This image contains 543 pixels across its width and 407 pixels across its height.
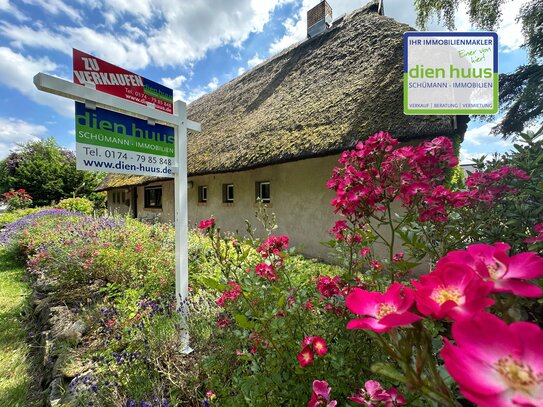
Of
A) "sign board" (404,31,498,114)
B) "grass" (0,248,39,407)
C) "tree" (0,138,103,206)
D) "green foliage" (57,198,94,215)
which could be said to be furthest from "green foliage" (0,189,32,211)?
"sign board" (404,31,498,114)

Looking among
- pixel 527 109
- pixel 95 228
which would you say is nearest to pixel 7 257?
pixel 95 228

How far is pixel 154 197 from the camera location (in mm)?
12539

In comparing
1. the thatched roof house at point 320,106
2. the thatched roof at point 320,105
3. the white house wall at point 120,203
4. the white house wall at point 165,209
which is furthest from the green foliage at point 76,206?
the thatched roof at point 320,105

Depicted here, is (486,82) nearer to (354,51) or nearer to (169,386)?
(354,51)

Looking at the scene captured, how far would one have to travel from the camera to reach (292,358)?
4.08 ft

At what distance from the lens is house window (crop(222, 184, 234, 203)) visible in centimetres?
836

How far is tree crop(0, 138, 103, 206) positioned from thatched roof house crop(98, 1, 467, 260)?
15.2m

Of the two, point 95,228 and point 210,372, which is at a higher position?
point 95,228

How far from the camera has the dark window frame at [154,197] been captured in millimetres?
12000

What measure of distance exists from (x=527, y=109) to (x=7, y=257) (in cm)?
1827

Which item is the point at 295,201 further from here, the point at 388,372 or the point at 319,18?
the point at 319,18

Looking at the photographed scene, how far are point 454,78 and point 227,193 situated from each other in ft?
20.9

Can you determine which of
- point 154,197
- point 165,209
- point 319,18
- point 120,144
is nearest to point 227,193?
point 165,209

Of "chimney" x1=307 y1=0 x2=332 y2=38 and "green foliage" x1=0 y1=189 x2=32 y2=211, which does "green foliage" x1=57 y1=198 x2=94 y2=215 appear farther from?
"chimney" x1=307 y1=0 x2=332 y2=38
